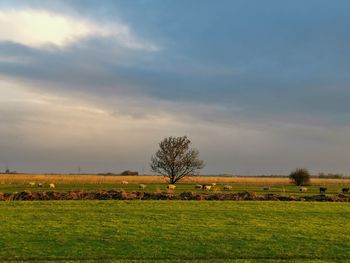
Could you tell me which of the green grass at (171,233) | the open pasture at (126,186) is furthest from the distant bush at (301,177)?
the green grass at (171,233)

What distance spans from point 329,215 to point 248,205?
19.0ft

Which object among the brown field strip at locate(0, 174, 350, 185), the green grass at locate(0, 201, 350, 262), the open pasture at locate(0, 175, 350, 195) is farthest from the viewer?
the brown field strip at locate(0, 174, 350, 185)

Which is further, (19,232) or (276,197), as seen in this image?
(276,197)

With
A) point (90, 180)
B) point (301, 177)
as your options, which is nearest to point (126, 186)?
point (90, 180)

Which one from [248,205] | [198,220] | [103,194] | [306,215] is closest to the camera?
[198,220]

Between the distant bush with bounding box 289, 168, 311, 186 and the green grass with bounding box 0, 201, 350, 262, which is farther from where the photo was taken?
the distant bush with bounding box 289, 168, 311, 186

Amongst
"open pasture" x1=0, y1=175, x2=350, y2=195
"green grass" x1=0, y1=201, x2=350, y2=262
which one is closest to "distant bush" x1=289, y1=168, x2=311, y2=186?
"open pasture" x1=0, y1=175, x2=350, y2=195

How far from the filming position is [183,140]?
84188 millimetres

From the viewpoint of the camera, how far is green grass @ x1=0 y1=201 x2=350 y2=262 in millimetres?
13742

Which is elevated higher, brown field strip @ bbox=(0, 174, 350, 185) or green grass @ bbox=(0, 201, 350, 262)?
brown field strip @ bbox=(0, 174, 350, 185)

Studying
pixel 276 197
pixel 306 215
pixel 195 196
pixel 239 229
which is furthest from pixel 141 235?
pixel 276 197

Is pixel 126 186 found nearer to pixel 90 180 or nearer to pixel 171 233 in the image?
pixel 90 180

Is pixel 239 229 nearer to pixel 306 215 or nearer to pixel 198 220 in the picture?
pixel 198 220

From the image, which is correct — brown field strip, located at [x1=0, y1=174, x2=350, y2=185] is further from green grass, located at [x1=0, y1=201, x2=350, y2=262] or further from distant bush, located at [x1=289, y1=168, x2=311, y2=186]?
green grass, located at [x1=0, y1=201, x2=350, y2=262]
